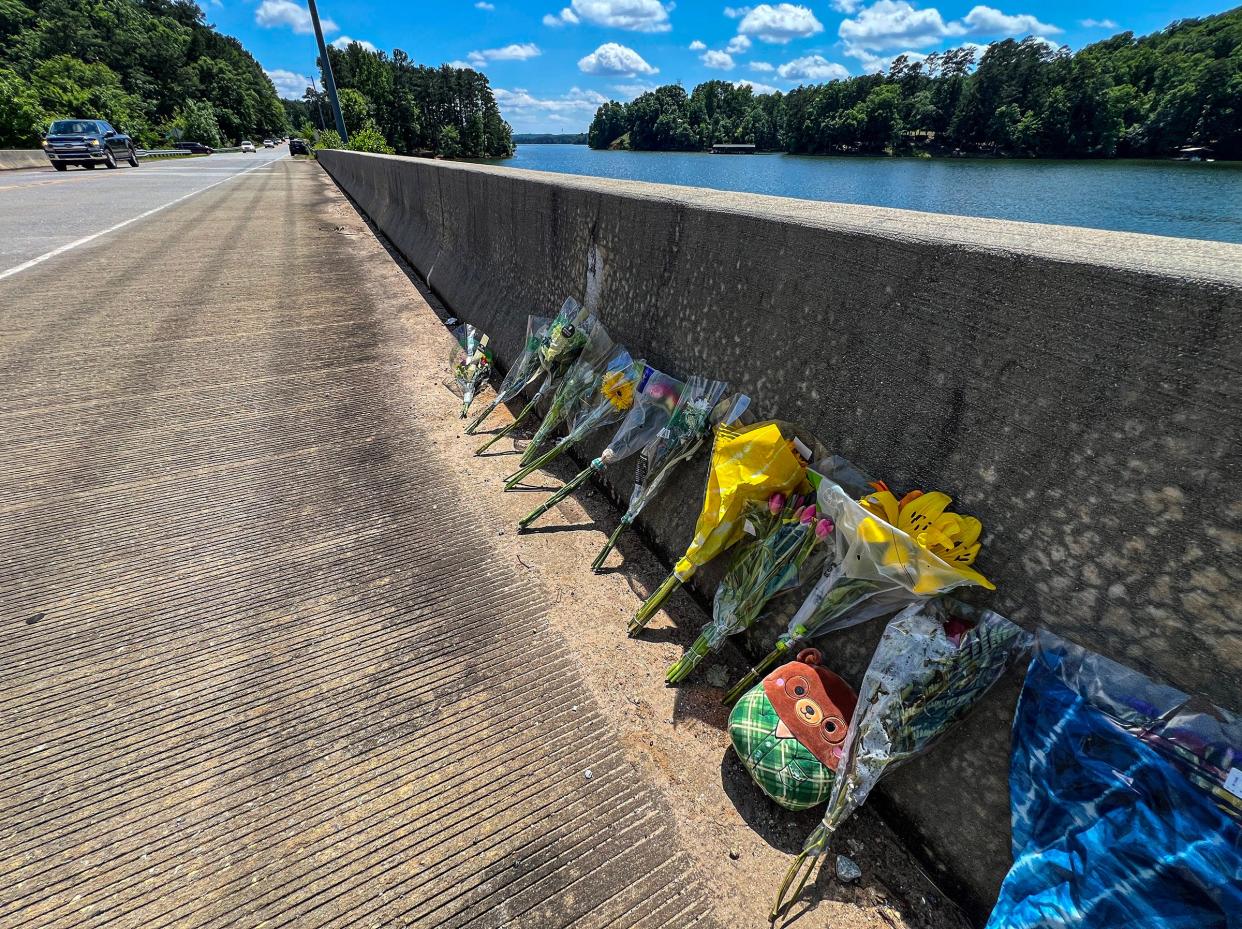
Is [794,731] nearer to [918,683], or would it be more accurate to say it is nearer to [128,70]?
[918,683]

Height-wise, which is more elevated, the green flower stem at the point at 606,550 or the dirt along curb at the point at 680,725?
the green flower stem at the point at 606,550

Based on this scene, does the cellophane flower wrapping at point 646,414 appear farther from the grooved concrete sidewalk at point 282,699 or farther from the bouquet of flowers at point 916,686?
the bouquet of flowers at point 916,686

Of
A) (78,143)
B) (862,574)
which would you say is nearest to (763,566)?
(862,574)

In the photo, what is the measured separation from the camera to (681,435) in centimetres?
275

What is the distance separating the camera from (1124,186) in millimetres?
26000

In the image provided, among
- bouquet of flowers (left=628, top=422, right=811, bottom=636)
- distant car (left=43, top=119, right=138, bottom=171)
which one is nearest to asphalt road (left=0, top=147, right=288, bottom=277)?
distant car (left=43, top=119, right=138, bottom=171)

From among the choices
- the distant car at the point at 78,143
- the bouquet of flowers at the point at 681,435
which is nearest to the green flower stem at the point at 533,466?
the bouquet of flowers at the point at 681,435

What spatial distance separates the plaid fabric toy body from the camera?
1.77 meters

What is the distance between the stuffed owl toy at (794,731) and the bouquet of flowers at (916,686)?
96mm

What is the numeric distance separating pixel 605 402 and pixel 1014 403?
2.27 meters

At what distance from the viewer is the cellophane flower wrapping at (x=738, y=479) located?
2.17 metres

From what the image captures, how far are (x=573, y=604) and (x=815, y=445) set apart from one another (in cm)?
134

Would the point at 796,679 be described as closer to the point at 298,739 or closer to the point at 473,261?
the point at 298,739

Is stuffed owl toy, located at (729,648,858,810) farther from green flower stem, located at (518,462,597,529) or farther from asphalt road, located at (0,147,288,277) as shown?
asphalt road, located at (0,147,288,277)
